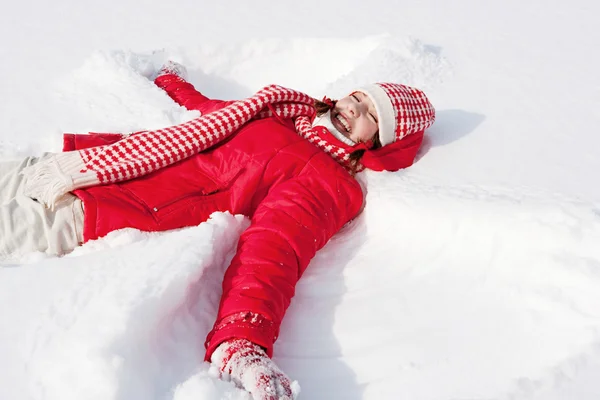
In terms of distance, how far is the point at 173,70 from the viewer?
2.88 metres

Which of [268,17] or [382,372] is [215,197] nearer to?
[382,372]

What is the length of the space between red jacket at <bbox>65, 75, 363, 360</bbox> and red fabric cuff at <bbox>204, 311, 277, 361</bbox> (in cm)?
5

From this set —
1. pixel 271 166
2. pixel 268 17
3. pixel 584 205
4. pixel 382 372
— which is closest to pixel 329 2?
pixel 268 17

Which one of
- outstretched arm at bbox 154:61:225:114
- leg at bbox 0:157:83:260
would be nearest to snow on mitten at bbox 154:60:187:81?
outstretched arm at bbox 154:61:225:114

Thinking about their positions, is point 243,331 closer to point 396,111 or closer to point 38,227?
point 38,227

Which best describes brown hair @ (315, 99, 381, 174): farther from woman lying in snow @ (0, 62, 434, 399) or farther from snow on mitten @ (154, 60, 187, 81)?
snow on mitten @ (154, 60, 187, 81)

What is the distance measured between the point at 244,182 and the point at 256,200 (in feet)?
0.24

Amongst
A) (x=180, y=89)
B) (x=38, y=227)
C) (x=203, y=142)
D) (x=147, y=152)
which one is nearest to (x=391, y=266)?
(x=203, y=142)

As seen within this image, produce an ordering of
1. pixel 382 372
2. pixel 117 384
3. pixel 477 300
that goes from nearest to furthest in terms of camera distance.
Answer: pixel 117 384, pixel 382 372, pixel 477 300

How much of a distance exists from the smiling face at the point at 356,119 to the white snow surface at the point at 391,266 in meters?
0.15

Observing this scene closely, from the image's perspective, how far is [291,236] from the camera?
169 cm

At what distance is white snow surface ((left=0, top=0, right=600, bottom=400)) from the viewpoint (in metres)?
1.35

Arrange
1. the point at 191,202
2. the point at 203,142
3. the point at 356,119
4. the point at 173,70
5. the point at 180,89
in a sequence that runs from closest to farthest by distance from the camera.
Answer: the point at 191,202, the point at 203,142, the point at 356,119, the point at 180,89, the point at 173,70

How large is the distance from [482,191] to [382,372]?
78 centimetres
